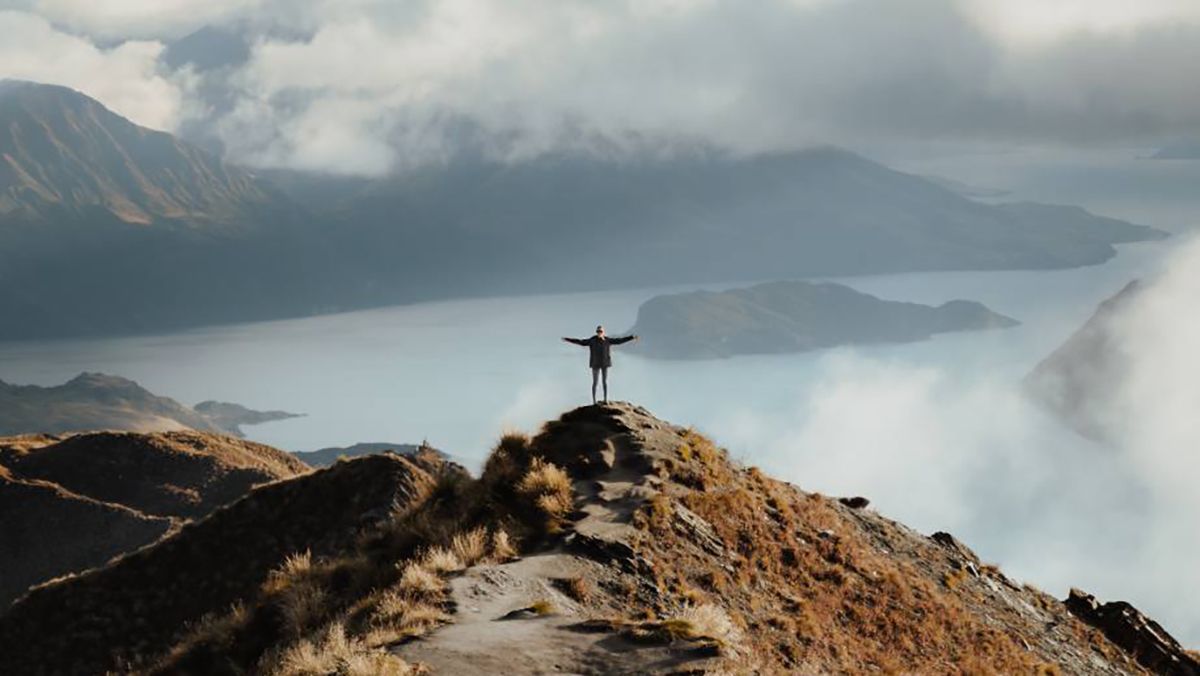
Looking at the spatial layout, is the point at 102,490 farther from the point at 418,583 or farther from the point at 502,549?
the point at 418,583

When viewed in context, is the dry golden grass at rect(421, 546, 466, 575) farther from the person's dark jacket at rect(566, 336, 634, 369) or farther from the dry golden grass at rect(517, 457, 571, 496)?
the person's dark jacket at rect(566, 336, 634, 369)

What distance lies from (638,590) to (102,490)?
334 ft

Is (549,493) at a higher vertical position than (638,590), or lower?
higher

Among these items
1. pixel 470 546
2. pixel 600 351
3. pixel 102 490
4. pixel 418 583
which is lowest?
pixel 102 490

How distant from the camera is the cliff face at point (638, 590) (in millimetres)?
25156

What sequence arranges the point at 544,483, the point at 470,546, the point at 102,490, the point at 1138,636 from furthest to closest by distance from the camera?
the point at 102,490
the point at 1138,636
the point at 544,483
the point at 470,546

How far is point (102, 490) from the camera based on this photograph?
118 meters

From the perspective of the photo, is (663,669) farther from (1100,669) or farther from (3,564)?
(3,564)

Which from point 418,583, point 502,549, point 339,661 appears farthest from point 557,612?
point 339,661

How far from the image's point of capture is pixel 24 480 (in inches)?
4545

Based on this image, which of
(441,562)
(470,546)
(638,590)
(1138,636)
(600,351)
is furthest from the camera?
(1138,636)

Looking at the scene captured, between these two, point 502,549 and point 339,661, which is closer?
point 339,661

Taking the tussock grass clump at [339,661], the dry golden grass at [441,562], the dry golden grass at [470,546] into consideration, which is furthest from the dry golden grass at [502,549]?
the tussock grass clump at [339,661]

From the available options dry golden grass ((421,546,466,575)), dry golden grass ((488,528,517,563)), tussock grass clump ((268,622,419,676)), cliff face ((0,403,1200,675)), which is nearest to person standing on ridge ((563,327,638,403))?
cliff face ((0,403,1200,675))
